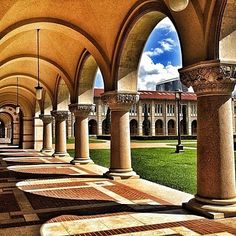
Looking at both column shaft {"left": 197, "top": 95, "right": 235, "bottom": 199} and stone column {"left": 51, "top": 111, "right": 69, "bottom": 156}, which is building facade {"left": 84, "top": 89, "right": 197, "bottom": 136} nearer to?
stone column {"left": 51, "top": 111, "right": 69, "bottom": 156}

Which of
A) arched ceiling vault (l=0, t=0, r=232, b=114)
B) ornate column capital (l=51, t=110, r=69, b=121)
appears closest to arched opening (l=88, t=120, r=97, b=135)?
ornate column capital (l=51, t=110, r=69, b=121)

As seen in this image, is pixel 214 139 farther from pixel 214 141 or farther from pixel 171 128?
pixel 171 128

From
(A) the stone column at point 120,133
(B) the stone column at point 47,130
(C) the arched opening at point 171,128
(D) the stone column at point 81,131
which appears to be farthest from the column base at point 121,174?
(C) the arched opening at point 171,128

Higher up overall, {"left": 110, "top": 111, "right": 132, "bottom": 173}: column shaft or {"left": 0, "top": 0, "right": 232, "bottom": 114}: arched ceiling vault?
{"left": 0, "top": 0, "right": 232, "bottom": 114}: arched ceiling vault

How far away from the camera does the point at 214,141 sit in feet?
19.5

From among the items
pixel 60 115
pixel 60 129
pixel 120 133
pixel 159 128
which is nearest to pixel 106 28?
pixel 120 133

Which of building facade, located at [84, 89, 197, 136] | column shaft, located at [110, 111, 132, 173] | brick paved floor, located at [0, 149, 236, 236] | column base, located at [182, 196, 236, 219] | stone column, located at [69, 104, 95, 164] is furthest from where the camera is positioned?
building facade, located at [84, 89, 197, 136]

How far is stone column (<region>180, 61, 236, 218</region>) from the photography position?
5.80 metres

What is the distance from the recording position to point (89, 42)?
1062cm

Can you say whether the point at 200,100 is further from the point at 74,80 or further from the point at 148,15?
the point at 74,80

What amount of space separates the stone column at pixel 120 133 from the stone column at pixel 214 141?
4155 millimetres

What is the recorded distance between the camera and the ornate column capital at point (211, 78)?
5.77 m

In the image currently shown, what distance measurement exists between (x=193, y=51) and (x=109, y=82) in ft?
15.5

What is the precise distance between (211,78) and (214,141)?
1205mm
